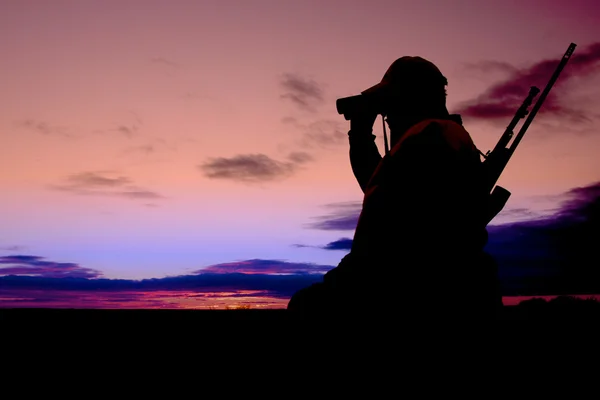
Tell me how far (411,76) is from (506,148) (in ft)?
7.34

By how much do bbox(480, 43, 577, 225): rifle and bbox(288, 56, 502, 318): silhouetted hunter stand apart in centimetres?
47

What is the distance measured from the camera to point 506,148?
465 centimetres

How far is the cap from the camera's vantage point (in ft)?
9.11

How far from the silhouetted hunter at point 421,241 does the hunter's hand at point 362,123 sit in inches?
18.8

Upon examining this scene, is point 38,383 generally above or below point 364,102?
below

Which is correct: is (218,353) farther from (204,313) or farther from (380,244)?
(380,244)

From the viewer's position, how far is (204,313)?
3994 mm

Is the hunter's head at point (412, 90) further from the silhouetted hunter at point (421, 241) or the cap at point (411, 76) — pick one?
the silhouetted hunter at point (421, 241)

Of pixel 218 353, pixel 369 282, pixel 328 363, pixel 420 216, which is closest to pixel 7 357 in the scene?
pixel 218 353

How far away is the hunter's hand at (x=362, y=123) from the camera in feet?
9.79

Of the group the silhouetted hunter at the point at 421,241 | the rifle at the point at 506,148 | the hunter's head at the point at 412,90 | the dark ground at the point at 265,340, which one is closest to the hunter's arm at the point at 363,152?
the hunter's head at the point at 412,90

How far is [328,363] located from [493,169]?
7.78 ft

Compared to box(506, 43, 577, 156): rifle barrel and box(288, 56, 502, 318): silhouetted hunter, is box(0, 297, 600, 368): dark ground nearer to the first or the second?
box(288, 56, 502, 318): silhouetted hunter

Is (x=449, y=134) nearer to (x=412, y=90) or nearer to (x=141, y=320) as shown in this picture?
(x=412, y=90)
